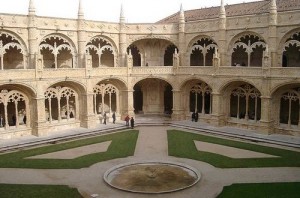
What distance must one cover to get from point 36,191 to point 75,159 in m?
5.74

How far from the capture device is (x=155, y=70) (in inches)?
1411

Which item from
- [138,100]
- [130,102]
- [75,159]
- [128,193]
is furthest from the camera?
[138,100]

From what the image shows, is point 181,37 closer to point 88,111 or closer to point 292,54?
point 292,54

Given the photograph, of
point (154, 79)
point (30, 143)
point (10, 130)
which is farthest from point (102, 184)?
point (154, 79)

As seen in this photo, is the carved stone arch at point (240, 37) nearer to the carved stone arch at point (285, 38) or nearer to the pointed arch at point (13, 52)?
the carved stone arch at point (285, 38)

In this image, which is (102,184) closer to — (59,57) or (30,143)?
(30,143)

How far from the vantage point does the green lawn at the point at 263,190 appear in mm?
17094

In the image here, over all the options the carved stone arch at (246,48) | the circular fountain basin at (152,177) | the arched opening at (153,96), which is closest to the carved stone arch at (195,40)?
the carved stone arch at (246,48)

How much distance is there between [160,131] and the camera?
32.3 meters

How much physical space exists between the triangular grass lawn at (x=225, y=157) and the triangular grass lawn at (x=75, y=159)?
3.58 meters

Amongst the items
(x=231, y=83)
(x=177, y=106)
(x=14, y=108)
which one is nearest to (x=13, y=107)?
(x=14, y=108)

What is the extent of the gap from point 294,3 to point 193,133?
15.6m

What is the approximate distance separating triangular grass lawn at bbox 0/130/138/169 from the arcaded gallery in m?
3.98

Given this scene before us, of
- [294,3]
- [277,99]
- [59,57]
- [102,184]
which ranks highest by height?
[294,3]
